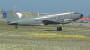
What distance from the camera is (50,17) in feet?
177

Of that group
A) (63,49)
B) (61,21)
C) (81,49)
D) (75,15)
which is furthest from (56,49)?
(75,15)

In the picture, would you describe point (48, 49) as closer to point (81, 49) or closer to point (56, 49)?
point (56, 49)

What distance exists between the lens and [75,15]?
53.3 metres

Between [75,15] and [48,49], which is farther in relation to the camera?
[75,15]

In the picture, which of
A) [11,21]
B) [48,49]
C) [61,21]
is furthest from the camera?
[11,21]

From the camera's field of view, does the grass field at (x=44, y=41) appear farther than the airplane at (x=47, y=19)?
No

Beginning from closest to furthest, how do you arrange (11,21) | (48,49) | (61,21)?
(48,49) < (61,21) < (11,21)

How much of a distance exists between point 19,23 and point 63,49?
115 ft

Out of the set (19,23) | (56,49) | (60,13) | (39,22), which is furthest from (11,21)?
(56,49)

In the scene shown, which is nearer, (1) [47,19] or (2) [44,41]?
(2) [44,41]

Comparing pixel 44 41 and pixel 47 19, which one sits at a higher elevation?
pixel 44 41

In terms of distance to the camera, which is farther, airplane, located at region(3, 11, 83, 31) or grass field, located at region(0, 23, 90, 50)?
airplane, located at region(3, 11, 83, 31)

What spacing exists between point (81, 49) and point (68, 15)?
3449 cm

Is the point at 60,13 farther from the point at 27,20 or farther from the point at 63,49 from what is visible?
the point at 63,49
